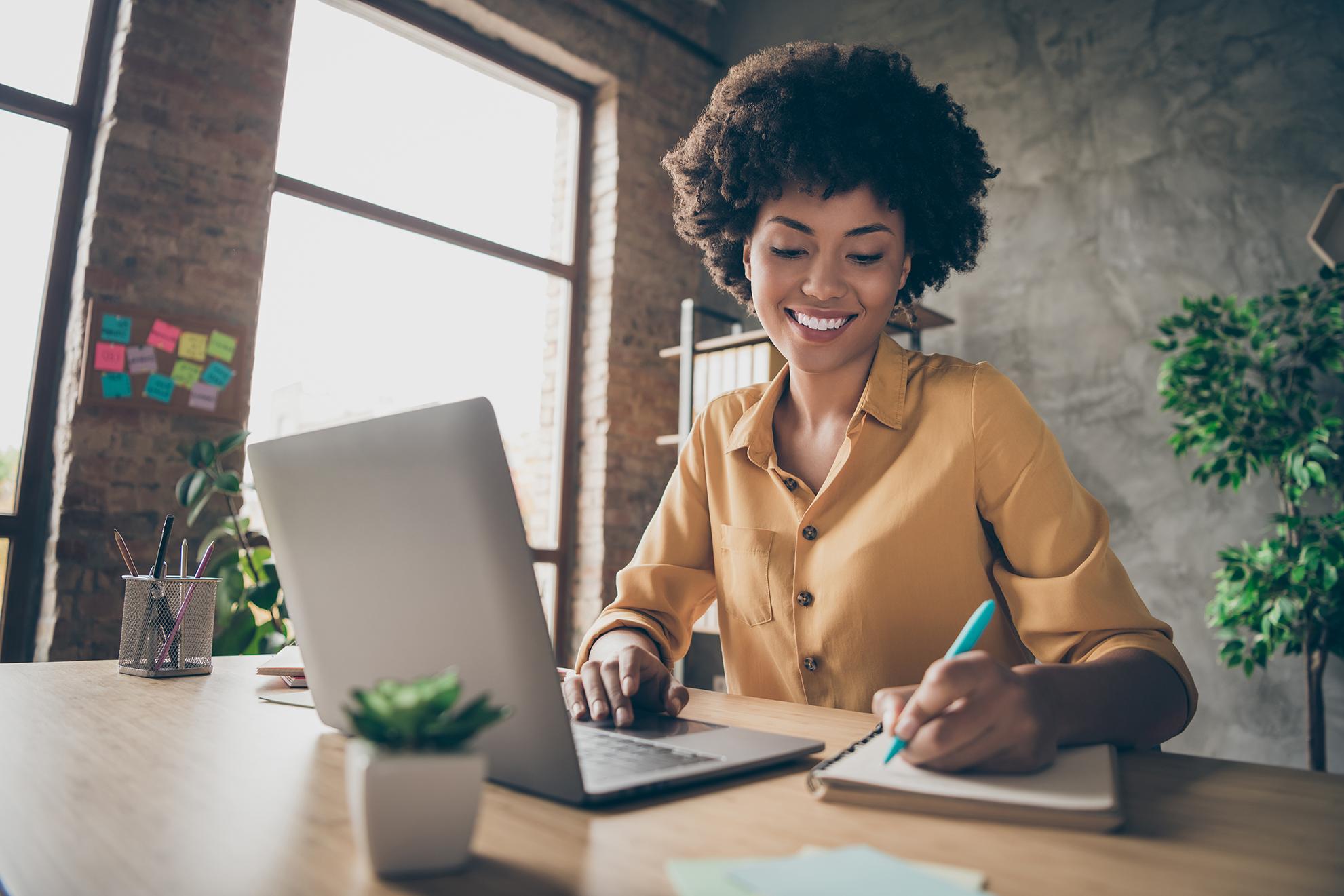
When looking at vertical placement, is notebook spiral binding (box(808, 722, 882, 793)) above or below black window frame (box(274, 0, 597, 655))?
below

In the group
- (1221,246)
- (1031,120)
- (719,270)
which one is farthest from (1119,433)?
(719,270)

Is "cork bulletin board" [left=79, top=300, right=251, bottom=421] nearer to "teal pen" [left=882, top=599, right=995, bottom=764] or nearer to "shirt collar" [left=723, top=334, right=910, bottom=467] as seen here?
"shirt collar" [left=723, top=334, right=910, bottom=467]

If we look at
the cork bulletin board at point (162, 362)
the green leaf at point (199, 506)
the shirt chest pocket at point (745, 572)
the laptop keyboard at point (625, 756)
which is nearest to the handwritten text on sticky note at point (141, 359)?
the cork bulletin board at point (162, 362)

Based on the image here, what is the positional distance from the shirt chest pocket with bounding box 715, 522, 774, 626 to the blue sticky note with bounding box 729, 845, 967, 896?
816 millimetres

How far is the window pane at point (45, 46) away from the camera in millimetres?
2766

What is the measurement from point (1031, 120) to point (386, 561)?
3.61 m

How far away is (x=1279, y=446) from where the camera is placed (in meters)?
2.47

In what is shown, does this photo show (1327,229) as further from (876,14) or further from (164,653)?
(164,653)

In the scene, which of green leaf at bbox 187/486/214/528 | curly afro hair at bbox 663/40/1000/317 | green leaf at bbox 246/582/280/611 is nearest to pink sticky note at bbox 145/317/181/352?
green leaf at bbox 187/486/214/528

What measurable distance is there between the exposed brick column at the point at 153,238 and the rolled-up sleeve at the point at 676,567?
2.08 meters

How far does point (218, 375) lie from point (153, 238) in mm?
480

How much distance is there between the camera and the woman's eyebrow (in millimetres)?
1270

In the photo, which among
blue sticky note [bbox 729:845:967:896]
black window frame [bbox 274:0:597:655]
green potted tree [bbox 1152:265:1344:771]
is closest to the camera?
blue sticky note [bbox 729:845:967:896]

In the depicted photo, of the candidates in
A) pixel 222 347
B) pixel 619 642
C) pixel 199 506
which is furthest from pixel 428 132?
pixel 619 642
